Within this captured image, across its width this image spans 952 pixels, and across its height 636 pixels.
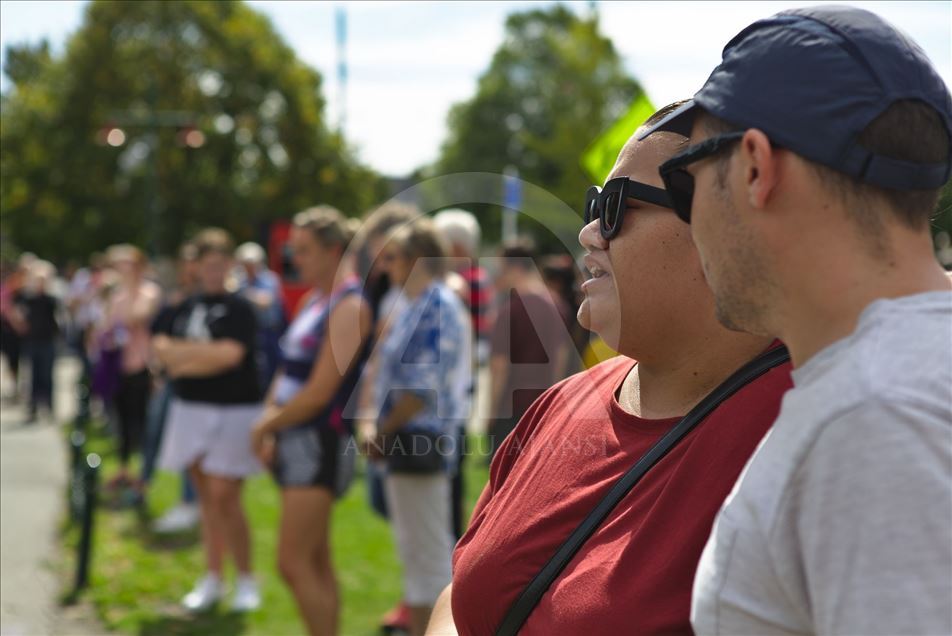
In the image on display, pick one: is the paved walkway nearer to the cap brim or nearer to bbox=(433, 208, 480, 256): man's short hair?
bbox=(433, 208, 480, 256): man's short hair

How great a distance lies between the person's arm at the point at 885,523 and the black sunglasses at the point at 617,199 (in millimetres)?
810

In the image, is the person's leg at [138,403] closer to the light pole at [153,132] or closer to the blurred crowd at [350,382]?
the blurred crowd at [350,382]

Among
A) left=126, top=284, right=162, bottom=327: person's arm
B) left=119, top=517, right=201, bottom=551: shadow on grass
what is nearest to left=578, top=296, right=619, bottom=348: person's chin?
left=119, top=517, right=201, bottom=551: shadow on grass

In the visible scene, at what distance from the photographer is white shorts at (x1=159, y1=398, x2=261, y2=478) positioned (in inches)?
224

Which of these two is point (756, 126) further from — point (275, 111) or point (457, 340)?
point (275, 111)

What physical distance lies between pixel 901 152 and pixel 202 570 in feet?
19.9


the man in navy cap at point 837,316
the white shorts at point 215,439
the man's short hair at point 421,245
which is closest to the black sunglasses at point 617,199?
the man in navy cap at point 837,316

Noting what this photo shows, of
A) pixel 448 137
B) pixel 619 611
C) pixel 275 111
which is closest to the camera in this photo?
pixel 619 611

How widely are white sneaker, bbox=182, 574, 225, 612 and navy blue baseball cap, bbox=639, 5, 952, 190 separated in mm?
5256

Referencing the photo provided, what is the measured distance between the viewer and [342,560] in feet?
21.1

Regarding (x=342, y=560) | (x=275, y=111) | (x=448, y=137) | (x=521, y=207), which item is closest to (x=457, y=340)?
(x=521, y=207)

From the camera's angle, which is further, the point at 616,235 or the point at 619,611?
the point at 616,235

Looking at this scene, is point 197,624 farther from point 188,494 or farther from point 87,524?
point 188,494

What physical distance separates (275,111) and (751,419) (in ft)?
109
